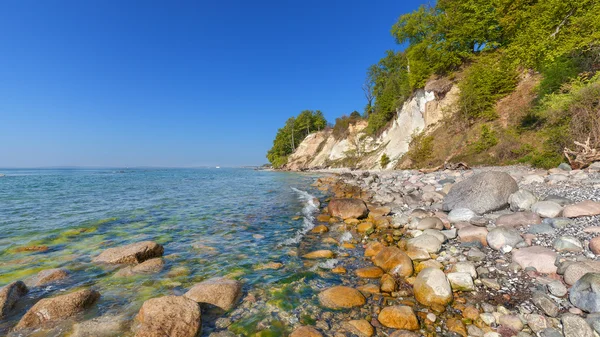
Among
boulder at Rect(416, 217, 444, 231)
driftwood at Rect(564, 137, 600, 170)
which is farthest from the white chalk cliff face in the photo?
boulder at Rect(416, 217, 444, 231)

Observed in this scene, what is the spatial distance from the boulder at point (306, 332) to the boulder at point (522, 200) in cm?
723

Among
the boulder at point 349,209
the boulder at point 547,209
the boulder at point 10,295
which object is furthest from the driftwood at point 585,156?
the boulder at point 10,295

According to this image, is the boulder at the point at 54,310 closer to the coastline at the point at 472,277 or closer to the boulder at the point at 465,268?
the coastline at the point at 472,277

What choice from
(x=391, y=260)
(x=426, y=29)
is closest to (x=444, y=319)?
(x=391, y=260)

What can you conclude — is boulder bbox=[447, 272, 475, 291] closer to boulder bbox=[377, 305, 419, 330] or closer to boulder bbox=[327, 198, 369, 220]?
boulder bbox=[377, 305, 419, 330]

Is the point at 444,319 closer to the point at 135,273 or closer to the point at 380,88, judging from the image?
the point at 135,273

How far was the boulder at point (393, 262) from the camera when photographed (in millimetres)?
5348

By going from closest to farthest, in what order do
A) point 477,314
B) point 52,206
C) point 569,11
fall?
point 477,314 < point 52,206 < point 569,11

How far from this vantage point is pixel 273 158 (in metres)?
91.1

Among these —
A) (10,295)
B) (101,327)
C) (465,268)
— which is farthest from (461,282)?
(10,295)

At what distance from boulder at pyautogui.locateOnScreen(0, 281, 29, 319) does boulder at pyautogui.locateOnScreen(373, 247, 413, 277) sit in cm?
697

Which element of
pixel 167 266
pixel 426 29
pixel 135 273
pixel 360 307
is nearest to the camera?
pixel 360 307

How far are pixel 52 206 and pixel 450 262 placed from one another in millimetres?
19938

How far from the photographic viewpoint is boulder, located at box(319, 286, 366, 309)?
4.43 meters
